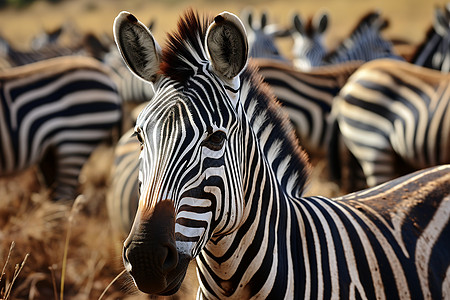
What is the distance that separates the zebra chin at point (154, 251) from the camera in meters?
1.67

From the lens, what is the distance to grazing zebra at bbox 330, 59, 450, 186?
17.4 ft

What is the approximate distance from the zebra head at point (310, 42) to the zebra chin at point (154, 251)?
30.2 feet

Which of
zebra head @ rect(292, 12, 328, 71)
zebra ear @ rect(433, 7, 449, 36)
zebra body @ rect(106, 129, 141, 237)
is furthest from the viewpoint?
zebra head @ rect(292, 12, 328, 71)

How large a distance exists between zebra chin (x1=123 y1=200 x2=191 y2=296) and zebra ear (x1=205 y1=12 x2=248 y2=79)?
1.78 ft

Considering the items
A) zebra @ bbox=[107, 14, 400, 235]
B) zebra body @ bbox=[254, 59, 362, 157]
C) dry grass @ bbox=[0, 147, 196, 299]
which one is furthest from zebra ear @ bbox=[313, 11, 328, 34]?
dry grass @ bbox=[0, 147, 196, 299]

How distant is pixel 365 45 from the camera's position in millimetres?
10375

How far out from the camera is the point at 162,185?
1.77m

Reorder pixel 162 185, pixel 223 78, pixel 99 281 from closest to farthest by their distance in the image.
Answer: pixel 162 185 → pixel 223 78 → pixel 99 281

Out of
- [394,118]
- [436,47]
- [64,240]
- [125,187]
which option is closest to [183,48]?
[125,187]

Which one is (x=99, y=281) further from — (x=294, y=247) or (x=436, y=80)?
(x=436, y=80)

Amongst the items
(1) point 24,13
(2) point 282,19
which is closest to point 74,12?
(1) point 24,13

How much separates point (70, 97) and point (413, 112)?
A: 359cm

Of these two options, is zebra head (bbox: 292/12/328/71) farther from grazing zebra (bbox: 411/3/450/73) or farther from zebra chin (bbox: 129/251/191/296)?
zebra chin (bbox: 129/251/191/296)

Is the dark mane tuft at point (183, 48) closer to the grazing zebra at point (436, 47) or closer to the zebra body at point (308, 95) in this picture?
the zebra body at point (308, 95)
